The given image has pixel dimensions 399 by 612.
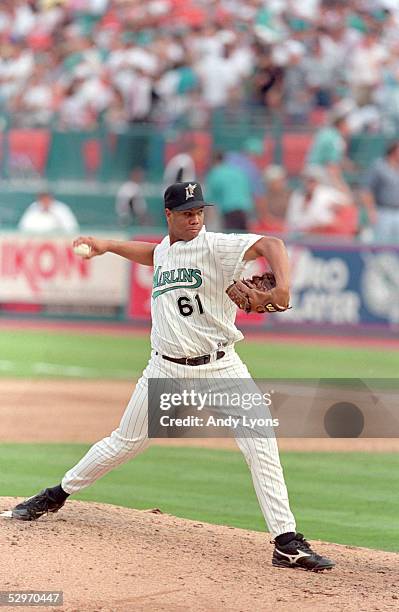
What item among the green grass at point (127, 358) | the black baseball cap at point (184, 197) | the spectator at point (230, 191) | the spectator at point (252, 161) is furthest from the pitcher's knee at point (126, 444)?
the spectator at point (252, 161)

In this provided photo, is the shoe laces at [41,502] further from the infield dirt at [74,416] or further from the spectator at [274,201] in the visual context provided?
the spectator at [274,201]

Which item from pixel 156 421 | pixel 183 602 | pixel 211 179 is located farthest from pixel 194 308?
pixel 211 179

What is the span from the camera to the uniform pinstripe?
6.11 m

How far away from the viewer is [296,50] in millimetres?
20766

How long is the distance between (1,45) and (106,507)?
18.3 m

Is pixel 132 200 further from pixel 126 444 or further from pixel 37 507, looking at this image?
pixel 126 444

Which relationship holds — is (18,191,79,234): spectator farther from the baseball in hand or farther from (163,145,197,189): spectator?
the baseball in hand

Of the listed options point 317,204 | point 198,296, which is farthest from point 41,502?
point 317,204

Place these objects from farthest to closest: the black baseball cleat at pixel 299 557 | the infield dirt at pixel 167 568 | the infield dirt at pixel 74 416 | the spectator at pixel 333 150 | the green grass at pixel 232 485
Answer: the spectator at pixel 333 150 < the infield dirt at pixel 74 416 < the green grass at pixel 232 485 < the black baseball cleat at pixel 299 557 < the infield dirt at pixel 167 568

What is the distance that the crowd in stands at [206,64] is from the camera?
20.3 meters

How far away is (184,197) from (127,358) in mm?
9879

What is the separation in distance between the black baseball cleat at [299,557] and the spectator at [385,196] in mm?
12996

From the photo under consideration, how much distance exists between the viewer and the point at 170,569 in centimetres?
600

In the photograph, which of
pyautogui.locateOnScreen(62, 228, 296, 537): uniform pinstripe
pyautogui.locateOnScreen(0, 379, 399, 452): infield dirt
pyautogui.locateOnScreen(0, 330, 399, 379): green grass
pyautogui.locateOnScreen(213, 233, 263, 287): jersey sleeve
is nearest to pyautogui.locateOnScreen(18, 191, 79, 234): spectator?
pyautogui.locateOnScreen(0, 330, 399, 379): green grass
